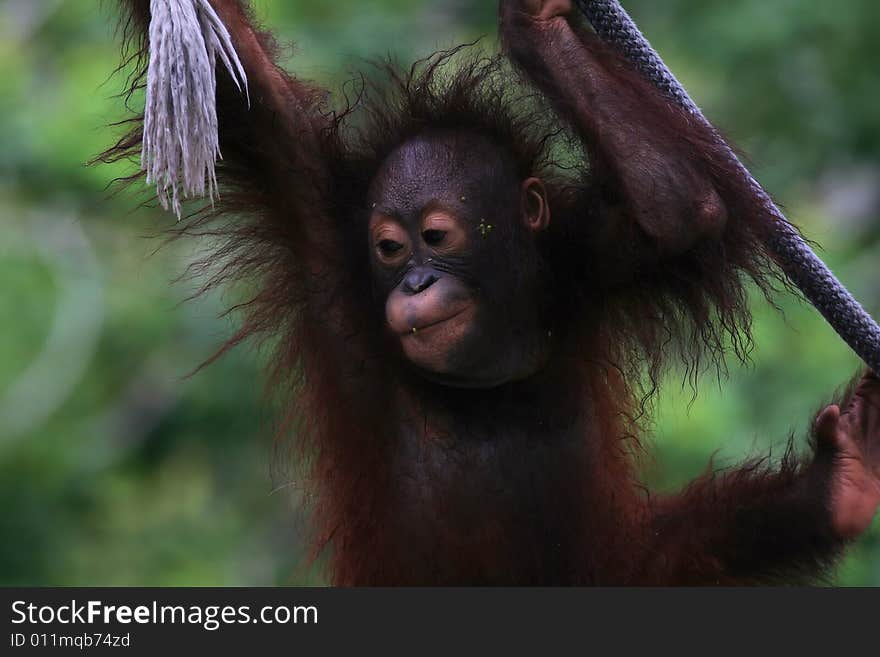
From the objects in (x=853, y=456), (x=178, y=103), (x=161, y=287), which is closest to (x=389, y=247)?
(x=178, y=103)

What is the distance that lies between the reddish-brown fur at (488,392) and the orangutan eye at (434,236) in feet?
0.82

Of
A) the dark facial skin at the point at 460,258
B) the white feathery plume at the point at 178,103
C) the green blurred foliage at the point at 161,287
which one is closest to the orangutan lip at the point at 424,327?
the dark facial skin at the point at 460,258

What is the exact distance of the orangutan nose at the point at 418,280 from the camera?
3.88 metres

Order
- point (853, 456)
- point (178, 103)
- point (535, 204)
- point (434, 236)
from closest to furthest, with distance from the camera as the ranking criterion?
point (178, 103) < point (434, 236) < point (535, 204) < point (853, 456)

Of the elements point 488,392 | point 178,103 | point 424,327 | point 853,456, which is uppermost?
point 178,103

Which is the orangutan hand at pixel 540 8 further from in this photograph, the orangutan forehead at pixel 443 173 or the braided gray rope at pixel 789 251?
the orangutan forehead at pixel 443 173

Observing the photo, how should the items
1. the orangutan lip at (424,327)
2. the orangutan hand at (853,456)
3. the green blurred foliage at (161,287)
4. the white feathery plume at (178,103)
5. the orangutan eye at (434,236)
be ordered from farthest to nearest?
the green blurred foliage at (161,287) → the orangutan hand at (853,456) → the orangutan eye at (434,236) → the orangutan lip at (424,327) → the white feathery plume at (178,103)

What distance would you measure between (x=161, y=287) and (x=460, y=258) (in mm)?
6410

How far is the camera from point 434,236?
3973 mm

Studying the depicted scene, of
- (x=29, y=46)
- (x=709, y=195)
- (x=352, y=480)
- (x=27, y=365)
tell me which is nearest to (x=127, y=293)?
(x=27, y=365)

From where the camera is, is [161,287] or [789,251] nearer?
[789,251]

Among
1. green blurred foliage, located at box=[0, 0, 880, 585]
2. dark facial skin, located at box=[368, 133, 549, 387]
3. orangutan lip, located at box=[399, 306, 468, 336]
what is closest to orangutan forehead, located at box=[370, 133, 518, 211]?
dark facial skin, located at box=[368, 133, 549, 387]

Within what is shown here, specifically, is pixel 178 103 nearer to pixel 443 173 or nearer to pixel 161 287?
pixel 443 173

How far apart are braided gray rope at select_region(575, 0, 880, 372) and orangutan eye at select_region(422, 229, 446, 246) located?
633 mm
